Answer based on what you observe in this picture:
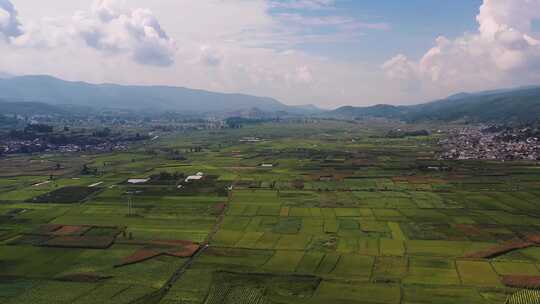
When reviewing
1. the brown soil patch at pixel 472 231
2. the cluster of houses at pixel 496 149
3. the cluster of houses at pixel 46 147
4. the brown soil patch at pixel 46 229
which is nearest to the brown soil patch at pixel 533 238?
the brown soil patch at pixel 472 231

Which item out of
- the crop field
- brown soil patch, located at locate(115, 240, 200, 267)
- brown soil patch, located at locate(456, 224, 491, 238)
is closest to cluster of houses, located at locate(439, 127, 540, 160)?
the crop field

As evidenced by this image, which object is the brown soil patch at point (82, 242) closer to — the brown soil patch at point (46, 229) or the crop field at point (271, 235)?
the crop field at point (271, 235)

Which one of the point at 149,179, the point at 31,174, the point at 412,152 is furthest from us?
the point at 412,152

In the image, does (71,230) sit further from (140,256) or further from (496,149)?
(496,149)

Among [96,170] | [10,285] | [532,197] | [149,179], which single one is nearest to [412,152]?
[532,197]

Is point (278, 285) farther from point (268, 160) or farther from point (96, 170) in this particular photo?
point (268, 160)

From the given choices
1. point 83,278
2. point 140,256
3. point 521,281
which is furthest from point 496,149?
point 83,278
